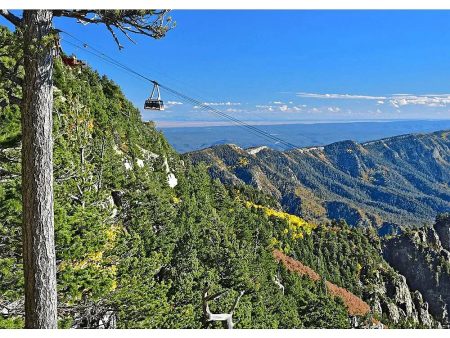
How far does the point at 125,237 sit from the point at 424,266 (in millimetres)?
108831

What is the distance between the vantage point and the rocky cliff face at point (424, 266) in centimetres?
11175

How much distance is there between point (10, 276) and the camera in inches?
459

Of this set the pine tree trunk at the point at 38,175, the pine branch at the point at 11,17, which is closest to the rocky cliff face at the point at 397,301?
the pine tree trunk at the point at 38,175

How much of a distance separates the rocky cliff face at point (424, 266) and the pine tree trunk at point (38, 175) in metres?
118

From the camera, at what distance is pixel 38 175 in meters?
5.90

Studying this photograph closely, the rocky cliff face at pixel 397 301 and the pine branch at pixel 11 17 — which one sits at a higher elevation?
the pine branch at pixel 11 17

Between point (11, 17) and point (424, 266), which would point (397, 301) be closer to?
point (424, 266)

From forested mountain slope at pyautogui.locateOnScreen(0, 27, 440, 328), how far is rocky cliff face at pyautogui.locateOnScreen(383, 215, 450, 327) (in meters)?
38.7

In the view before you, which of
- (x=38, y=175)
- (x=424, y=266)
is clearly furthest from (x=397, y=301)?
(x=38, y=175)

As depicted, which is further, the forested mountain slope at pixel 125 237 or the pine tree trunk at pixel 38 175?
the forested mountain slope at pixel 125 237

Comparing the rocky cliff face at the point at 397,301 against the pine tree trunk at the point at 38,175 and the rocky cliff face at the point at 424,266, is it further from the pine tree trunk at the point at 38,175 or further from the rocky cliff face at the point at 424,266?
the pine tree trunk at the point at 38,175

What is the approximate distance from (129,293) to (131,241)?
13.2 feet
